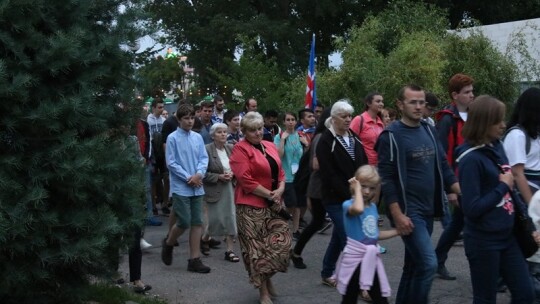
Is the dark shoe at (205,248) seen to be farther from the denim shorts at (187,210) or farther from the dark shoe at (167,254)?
the denim shorts at (187,210)

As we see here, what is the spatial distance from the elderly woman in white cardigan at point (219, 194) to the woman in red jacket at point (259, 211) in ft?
5.97

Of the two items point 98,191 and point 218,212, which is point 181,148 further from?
point 98,191

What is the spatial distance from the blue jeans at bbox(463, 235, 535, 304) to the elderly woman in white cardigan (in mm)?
→ 4285

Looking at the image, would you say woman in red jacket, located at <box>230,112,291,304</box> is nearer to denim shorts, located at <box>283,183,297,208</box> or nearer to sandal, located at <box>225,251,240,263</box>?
sandal, located at <box>225,251,240,263</box>

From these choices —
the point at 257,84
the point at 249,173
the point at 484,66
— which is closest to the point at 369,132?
the point at 249,173

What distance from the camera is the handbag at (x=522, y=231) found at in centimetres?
489

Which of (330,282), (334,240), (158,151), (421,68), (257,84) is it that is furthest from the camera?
(257,84)

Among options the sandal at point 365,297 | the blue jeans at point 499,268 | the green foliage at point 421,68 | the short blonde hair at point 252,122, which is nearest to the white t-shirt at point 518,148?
the blue jeans at point 499,268

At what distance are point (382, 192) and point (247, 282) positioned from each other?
8.10ft

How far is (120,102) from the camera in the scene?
217 inches

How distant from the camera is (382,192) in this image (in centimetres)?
579

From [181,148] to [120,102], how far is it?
2.77 metres

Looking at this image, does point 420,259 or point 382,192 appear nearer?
point 420,259

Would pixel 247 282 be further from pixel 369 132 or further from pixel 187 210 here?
pixel 369 132
